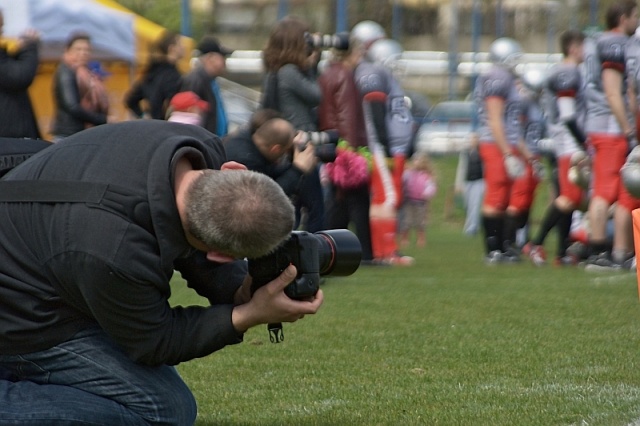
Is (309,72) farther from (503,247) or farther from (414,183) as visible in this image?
(414,183)

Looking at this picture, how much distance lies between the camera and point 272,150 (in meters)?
8.07

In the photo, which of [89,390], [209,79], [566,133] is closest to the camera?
[89,390]

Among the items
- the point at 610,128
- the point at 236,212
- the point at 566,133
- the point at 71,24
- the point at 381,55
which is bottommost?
the point at 566,133

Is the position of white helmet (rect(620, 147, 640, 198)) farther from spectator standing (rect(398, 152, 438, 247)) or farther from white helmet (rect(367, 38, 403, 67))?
spectator standing (rect(398, 152, 438, 247))

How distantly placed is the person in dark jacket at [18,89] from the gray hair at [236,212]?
5.47 m

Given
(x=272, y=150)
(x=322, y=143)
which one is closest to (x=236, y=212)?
(x=272, y=150)

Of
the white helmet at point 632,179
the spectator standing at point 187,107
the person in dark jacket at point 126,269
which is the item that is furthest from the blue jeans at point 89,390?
the spectator standing at point 187,107

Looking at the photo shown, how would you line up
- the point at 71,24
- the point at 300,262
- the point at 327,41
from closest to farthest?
the point at 300,262, the point at 327,41, the point at 71,24

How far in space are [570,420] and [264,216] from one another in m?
1.53

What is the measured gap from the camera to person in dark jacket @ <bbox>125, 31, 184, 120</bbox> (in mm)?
11070

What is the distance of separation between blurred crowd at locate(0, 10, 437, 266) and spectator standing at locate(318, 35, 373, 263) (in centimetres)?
1

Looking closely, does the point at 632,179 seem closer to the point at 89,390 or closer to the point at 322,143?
the point at 322,143

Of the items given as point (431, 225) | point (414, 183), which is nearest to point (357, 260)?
point (414, 183)

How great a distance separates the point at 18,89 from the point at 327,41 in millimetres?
2500
